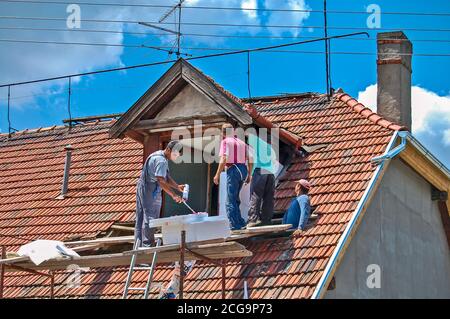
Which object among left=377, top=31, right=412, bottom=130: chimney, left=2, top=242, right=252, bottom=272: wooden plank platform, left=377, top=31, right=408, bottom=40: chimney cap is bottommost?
left=2, top=242, right=252, bottom=272: wooden plank platform

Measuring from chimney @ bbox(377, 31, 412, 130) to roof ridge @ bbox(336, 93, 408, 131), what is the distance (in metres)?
0.80

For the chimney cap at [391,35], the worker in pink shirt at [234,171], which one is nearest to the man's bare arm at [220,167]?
the worker in pink shirt at [234,171]

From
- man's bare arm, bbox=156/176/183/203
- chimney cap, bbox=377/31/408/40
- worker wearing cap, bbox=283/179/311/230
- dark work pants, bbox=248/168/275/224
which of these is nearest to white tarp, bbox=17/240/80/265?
man's bare arm, bbox=156/176/183/203

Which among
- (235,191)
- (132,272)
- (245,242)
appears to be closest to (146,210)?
(132,272)

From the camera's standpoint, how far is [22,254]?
1778 cm

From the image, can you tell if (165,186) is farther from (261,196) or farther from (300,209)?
(300,209)

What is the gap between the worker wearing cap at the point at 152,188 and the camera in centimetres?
1806

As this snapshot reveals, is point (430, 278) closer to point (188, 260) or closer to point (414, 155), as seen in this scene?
point (414, 155)

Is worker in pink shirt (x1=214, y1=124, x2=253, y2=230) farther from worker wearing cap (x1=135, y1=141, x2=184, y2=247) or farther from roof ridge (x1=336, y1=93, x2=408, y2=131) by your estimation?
roof ridge (x1=336, y1=93, x2=408, y2=131)

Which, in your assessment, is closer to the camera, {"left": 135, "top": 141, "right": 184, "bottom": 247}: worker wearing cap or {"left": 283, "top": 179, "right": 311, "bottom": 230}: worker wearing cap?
{"left": 283, "top": 179, "right": 311, "bottom": 230}: worker wearing cap

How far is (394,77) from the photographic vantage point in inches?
874

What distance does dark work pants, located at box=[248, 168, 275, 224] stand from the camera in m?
18.4

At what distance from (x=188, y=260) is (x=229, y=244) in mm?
1094

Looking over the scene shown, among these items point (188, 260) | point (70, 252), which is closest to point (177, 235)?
point (188, 260)
